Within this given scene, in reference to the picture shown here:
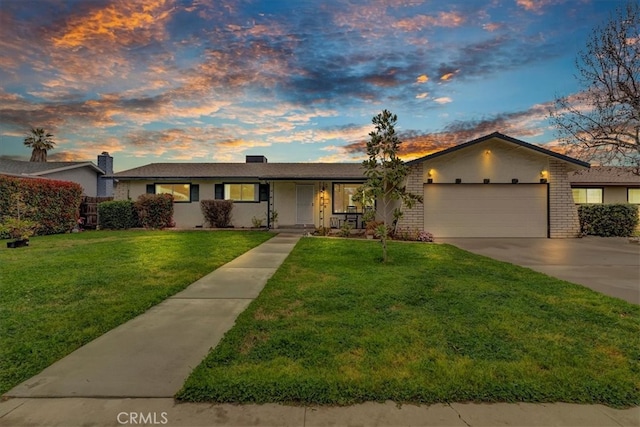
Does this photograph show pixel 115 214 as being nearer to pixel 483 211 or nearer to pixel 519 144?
pixel 483 211

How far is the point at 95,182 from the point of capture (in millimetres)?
23156

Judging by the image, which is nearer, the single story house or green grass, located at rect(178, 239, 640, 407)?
green grass, located at rect(178, 239, 640, 407)

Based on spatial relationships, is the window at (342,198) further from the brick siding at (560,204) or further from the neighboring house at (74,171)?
the neighboring house at (74,171)

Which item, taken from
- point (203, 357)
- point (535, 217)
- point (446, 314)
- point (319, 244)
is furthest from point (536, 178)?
point (203, 357)

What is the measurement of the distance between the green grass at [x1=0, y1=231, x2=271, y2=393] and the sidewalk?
0.34m

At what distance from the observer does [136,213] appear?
53.1 feet

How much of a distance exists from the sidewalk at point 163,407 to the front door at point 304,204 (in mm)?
13508

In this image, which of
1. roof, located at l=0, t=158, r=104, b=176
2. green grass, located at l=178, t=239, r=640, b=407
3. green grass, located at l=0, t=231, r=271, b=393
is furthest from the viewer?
roof, located at l=0, t=158, r=104, b=176

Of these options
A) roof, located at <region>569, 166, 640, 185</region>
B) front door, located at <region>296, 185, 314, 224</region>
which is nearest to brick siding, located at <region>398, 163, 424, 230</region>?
front door, located at <region>296, 185, 314, 224</region>

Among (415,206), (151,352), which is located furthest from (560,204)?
(151,352)

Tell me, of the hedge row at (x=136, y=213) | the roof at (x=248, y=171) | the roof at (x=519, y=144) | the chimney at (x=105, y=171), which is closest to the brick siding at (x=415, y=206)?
the roof at (x=519, y=144)

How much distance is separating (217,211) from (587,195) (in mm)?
20081

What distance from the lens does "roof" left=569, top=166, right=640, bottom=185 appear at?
17.1 meters

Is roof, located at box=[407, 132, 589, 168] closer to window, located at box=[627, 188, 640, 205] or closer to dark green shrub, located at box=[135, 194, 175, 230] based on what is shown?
window, located at box=[627, 188, 640, 205]
